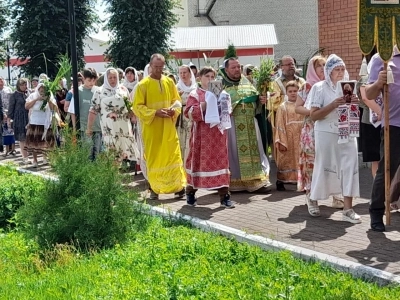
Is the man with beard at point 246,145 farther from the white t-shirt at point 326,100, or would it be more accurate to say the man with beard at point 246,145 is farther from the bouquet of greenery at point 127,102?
the white t-shirt at point 326,100

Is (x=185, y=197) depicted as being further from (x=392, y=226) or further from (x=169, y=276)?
(x=169, y=276)

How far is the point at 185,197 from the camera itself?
1082 centimetres

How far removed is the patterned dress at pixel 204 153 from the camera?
32.0 ft

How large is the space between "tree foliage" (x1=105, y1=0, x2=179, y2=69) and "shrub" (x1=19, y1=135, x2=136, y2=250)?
21603 millimetres

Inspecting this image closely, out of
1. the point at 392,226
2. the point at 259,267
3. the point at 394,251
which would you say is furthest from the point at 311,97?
the point at 259,267

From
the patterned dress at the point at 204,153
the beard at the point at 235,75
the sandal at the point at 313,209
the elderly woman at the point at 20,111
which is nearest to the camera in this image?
the sandal at the point at 313,209

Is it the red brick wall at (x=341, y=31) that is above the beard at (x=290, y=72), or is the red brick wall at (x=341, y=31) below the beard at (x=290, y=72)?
above

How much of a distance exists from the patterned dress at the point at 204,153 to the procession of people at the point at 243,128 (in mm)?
13

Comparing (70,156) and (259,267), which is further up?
(70,156)

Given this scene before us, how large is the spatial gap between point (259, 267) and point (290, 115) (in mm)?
4936

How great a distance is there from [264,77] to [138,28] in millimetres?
18864

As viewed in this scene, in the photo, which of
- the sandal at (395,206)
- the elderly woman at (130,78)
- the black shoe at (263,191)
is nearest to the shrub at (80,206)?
the sandal at (395,206)

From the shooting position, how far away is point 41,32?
28.9 metres

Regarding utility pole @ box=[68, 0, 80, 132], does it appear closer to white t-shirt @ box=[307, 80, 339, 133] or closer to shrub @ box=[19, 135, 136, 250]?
shrub @ box=[19, 135, 136, 250]
